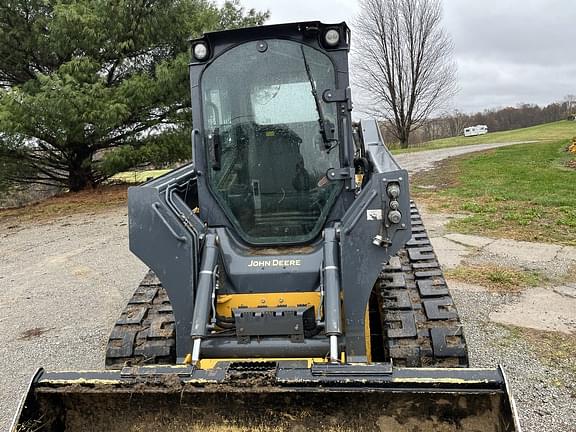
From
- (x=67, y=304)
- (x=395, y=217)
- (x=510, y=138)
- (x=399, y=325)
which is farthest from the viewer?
(x=510, y=138)

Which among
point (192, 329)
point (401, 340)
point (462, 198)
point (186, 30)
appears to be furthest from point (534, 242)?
point (186, 30)

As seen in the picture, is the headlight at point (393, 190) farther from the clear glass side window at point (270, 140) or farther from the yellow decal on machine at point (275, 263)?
the yellow decal on machine at point (275, 263)

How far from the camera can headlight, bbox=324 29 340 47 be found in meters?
3.66

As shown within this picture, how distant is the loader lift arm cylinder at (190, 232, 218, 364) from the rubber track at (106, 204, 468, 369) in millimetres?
408

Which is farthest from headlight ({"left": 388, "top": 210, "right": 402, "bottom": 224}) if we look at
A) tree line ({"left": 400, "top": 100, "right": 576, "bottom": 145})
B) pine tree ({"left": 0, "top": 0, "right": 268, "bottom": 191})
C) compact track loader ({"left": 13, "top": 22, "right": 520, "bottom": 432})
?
tree line ({"left": 400, "top": 100, "right": 576, "bottom": 145})

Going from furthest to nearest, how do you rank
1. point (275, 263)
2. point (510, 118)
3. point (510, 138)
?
point (510, 118), point (510, 138), point (275, 263)

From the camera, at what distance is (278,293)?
3.55 m

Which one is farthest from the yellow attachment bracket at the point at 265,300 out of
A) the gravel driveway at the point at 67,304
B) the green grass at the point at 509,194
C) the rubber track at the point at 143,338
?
the green grass at the point at 509,194

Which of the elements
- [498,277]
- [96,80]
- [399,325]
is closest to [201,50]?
[399,325]

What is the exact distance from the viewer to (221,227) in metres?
3.89

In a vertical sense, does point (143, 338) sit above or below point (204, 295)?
below

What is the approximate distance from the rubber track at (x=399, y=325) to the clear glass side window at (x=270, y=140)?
2.56 feet

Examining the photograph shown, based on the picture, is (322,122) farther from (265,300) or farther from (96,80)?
(96,80)

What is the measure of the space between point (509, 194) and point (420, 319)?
10.4m
